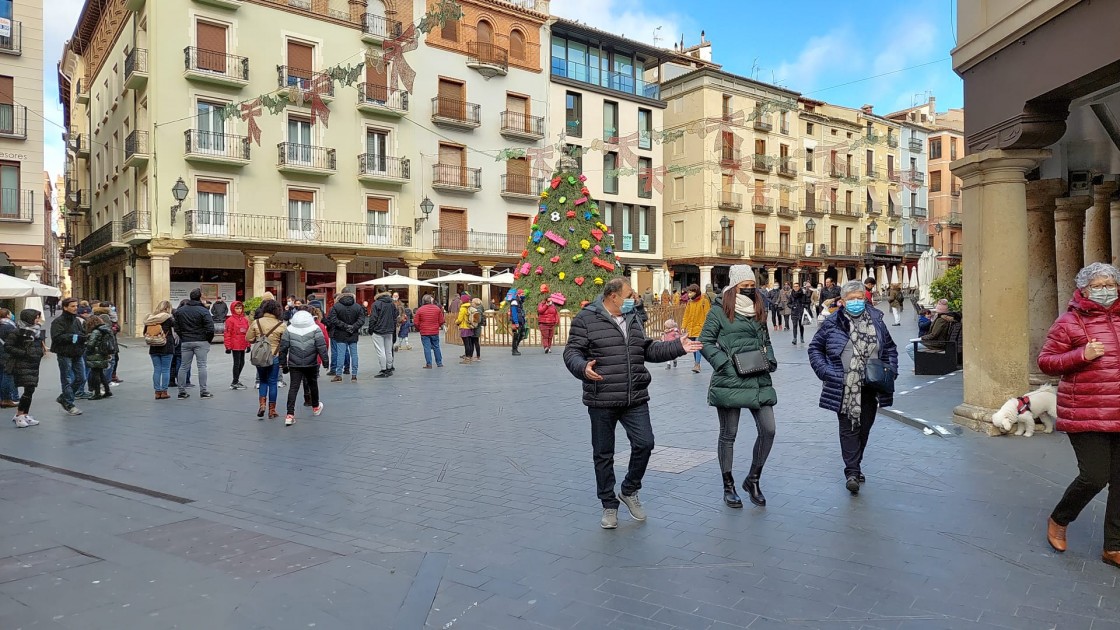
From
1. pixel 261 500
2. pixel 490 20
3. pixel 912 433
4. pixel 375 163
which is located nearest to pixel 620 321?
pixel 261 500

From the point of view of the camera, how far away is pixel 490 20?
36.4 meters

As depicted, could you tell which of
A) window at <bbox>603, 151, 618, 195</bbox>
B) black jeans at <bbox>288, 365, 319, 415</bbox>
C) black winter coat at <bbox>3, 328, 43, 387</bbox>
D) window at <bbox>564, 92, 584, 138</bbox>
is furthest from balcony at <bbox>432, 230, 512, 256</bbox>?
black winter coat at <bbox>3, 328, 43, 387</bbox>

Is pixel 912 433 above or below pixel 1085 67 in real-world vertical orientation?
below

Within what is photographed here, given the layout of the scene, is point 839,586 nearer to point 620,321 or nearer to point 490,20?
point 620,321

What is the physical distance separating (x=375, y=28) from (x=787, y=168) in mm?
26929

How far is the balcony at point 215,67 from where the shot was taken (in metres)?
28.2

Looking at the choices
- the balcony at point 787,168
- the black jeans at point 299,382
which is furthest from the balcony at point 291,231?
the balcony at point 787,168

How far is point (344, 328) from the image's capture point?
14.1 meters

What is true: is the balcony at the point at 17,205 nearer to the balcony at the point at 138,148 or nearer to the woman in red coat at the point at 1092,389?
the balcony at the point at 138,148

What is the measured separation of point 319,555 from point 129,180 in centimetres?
3147

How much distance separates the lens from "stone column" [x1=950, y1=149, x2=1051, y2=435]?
26.0 ft

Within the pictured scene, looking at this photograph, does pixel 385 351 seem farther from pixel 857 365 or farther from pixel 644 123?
pixel 644 123

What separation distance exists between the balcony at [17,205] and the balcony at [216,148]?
5235mm

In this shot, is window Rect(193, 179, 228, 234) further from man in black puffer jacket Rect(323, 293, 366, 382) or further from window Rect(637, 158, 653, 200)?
window Rect(637, 158, 653, 200)
